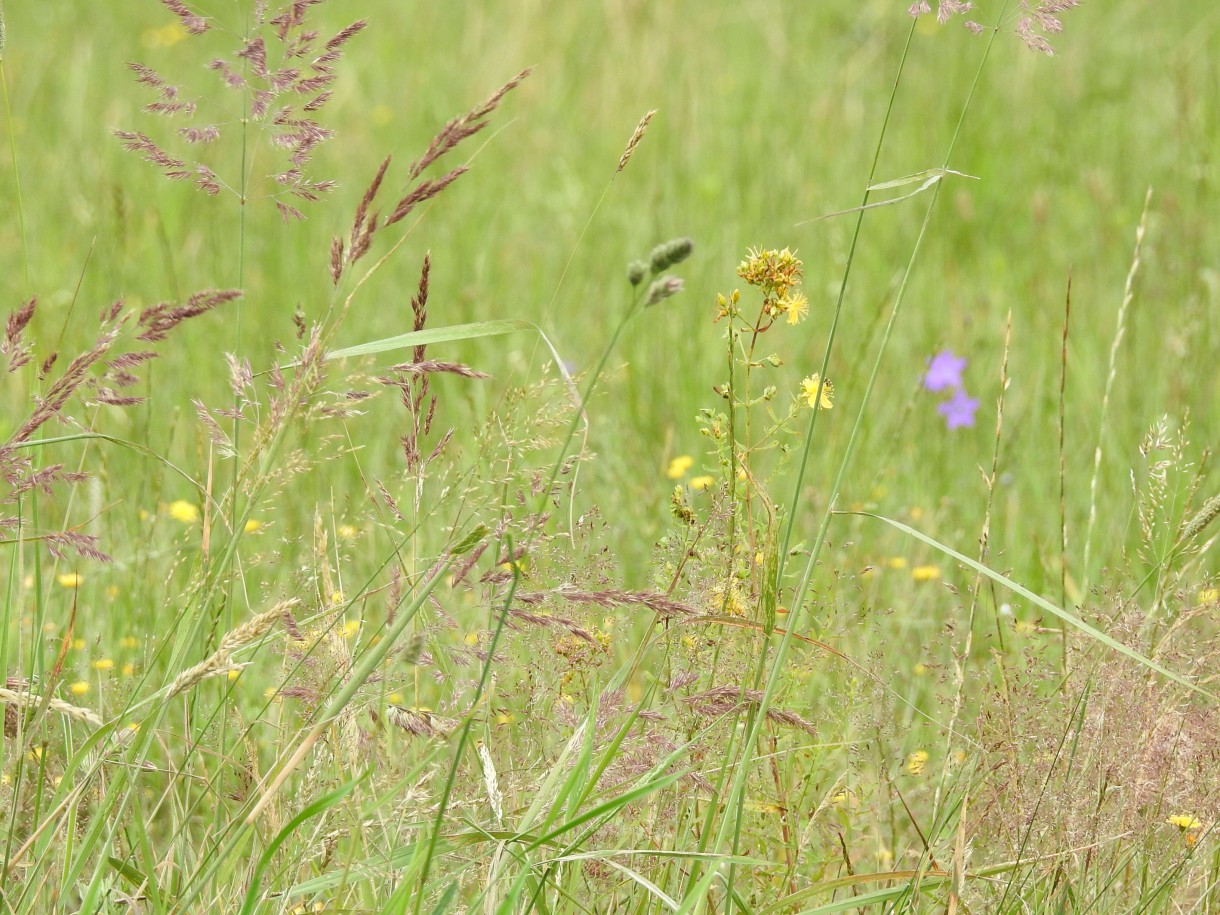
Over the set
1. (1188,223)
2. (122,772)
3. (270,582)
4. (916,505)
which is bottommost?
(270,582)

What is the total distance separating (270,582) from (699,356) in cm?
139

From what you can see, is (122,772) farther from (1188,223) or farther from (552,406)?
(1188,223)

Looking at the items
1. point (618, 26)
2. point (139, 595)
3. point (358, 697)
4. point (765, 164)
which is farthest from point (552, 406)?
point (618, 26)

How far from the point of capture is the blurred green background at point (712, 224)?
9.87 feet

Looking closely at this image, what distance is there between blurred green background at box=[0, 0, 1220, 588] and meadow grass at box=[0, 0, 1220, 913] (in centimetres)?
2

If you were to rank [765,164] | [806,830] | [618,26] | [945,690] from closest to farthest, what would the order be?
1. [806,830]
2. [945,690]
3. [765,164]
4. [618,26]

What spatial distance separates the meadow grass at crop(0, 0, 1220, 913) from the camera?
1334 millimetres

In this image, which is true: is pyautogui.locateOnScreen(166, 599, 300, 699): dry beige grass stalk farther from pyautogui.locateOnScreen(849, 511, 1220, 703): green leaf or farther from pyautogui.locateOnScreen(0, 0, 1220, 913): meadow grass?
pyautogui.locateOnScreen(849, 511, 1220, 703): green leaf

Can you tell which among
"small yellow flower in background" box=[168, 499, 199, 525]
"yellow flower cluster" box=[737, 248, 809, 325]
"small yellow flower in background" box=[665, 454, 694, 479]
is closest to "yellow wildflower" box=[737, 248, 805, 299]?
"yellow flower cluster" box=[737, 248, 809, 325]

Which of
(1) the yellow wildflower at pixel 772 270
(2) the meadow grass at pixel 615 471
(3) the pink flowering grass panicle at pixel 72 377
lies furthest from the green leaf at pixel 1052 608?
Result: (3) the pink flowering grass panicle at pixel 72 377

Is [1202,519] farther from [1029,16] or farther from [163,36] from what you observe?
[163,36]

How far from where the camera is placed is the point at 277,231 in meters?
4.36

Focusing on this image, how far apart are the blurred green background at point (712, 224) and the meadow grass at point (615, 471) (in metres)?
0.02

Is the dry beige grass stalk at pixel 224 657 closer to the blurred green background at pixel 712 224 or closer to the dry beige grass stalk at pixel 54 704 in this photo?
the dry beige grass stalk at pixel 54 704
